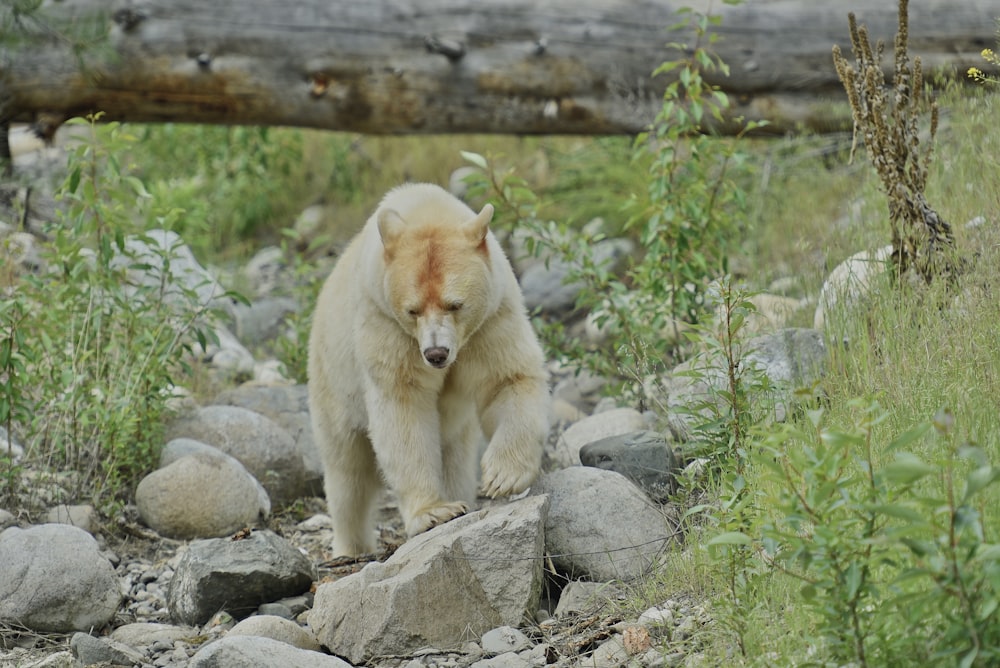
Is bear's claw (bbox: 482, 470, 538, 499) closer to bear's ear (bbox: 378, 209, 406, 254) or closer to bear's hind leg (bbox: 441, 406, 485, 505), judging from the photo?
bear's hind leg (bbox: 441, 406, 485, 505)

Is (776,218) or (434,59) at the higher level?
(434,59)

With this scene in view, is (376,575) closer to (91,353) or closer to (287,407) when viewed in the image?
(91,353)

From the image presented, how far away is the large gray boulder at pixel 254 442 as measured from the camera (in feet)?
19.3

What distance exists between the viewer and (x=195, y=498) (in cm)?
527

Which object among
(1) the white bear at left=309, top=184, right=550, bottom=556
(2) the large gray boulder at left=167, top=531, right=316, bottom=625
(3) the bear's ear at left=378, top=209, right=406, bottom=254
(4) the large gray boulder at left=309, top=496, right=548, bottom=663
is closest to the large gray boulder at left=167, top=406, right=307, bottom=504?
(1) the white bear at left=309, top=184, right=550, bottom=556

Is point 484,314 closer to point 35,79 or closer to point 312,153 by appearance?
point 35,79

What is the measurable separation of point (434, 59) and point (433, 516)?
4.32 metres

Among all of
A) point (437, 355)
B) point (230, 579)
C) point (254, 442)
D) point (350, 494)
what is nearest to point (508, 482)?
point (437, 355)

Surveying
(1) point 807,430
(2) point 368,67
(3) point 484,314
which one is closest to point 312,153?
(2) point 368,67

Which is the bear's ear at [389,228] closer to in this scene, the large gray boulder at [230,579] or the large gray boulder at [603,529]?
the large gray boulder at [603,529]

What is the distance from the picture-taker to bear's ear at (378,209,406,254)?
437cm

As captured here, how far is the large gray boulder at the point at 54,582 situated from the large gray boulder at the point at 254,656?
98cm

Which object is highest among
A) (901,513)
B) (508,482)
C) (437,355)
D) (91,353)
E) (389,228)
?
(389,228)

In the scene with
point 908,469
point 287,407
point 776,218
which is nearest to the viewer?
point 908,469
